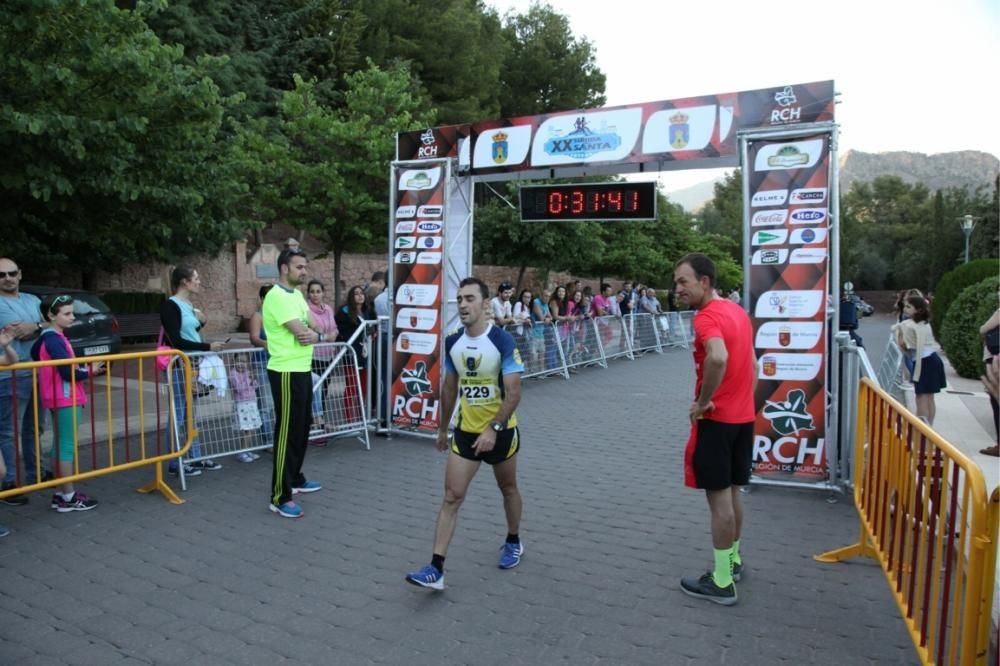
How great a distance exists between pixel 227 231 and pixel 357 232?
3.72 meters

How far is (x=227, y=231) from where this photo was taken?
15.1 metres

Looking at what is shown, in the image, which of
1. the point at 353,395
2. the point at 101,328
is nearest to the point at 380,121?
the point at 101,328

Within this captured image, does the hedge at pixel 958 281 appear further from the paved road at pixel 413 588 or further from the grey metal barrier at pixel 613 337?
the paved road at pixel 413 588

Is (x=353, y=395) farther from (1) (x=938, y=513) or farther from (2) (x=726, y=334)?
(1) (x=938, y=513)

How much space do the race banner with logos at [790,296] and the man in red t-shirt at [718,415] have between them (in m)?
2.47

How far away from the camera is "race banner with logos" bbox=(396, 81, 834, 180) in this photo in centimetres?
651

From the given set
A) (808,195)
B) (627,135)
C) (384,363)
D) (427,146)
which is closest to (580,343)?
(384,363)

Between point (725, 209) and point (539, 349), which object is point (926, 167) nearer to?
point (725, 209)

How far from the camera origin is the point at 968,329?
13859 mm

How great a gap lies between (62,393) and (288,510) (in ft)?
6.33

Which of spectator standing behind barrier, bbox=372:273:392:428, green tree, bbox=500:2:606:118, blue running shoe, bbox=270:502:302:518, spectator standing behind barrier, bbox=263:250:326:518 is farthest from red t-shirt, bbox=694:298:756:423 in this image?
green tree, bbox=500:2:606:118

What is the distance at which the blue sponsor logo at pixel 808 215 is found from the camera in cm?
639

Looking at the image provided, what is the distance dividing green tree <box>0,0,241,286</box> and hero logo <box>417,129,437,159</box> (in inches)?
123

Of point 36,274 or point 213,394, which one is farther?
point 36,274
